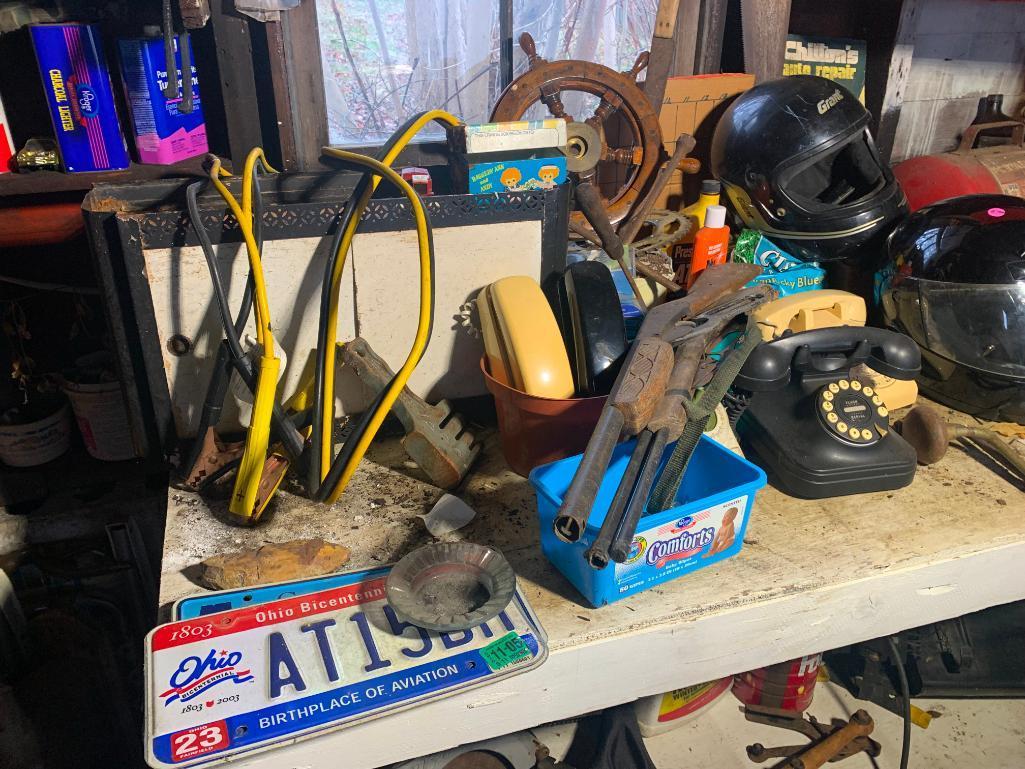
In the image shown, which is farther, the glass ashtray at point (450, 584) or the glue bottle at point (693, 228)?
the glue bottle at point (693, 228)

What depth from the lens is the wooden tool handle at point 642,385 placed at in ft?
2.40

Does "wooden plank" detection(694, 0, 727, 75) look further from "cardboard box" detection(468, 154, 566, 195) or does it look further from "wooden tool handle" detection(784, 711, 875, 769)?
"wooden tool handle" detection(784, 711, 875, 769)

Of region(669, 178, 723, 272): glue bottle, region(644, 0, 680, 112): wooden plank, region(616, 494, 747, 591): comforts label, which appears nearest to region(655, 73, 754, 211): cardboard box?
region(644, 0, 680, 112): wooden plank

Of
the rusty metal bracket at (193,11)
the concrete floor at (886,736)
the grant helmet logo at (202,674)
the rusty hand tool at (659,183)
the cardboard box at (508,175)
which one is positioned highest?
the rusty metal bracket at (193,11)

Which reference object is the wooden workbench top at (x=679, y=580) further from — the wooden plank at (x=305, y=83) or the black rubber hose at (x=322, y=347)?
the wooden plank at (x=305, y=83)

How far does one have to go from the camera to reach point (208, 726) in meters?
0.66

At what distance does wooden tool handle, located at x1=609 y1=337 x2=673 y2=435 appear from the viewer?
2.40 ft

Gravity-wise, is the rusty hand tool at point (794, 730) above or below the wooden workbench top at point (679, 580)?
below

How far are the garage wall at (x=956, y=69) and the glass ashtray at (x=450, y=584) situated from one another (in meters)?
1.84

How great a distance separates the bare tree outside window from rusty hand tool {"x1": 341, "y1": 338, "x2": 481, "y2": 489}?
0.92 m

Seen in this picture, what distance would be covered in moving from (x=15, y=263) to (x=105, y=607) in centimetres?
68

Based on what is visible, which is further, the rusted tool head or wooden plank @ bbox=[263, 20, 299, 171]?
wooden plank @ bbox=[263, 20, 299, 171]

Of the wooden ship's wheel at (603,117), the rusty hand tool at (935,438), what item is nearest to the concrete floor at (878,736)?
the rusty hand tool at (935,438)

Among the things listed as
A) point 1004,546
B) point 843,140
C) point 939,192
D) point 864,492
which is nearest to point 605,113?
point 843,140
